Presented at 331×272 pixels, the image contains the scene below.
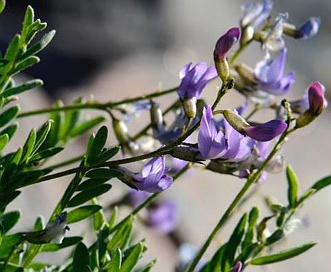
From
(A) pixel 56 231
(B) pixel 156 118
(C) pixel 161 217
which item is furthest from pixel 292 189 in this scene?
(C) pixel 161 217

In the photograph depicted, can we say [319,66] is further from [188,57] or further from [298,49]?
[188,57]

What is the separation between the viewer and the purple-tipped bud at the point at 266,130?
2.46 ft

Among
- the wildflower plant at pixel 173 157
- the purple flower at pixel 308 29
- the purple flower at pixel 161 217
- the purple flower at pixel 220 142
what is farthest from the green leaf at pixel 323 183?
the purple flower at pixel 161 217

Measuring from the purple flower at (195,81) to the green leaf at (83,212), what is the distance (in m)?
0.12

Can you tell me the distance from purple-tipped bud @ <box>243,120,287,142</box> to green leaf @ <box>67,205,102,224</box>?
0.52 feet

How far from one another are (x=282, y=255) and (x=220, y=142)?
0.18 metres

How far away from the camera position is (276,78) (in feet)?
3.37

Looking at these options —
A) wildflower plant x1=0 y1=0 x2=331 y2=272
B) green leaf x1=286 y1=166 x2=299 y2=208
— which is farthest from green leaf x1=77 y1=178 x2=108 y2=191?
green leaf x1=286 y1=166 x2=299 y2=208

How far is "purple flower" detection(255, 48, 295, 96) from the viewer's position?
1.02 metres

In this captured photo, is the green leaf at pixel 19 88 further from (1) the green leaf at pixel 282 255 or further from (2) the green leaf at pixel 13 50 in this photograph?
(1) the green leaf at pixel 282 255

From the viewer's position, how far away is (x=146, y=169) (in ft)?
2.62

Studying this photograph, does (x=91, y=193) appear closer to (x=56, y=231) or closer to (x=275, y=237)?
(x=56, y=231)

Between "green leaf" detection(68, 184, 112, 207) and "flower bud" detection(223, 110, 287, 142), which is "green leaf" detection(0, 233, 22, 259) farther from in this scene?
"flower bud" detection(223, 110, 287, 142)

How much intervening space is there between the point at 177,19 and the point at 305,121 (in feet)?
13.9
